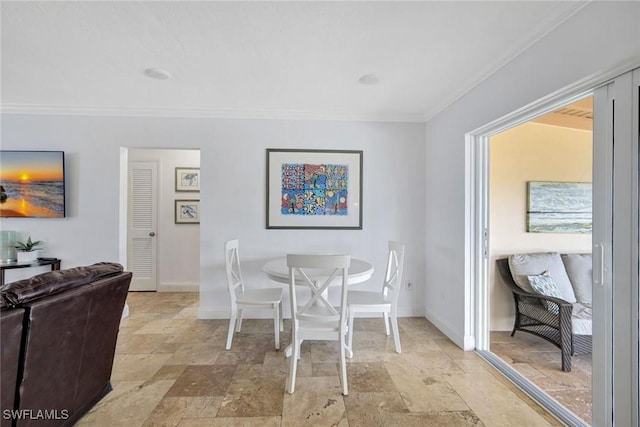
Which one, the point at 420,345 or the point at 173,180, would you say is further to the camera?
the point at 173,180

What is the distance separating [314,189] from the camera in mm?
3357

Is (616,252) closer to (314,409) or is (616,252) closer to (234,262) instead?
(314,409)

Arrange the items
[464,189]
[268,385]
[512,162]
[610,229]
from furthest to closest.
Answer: [512,162] < [464,189] < [268,385] < [610,229]

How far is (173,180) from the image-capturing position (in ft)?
14.4

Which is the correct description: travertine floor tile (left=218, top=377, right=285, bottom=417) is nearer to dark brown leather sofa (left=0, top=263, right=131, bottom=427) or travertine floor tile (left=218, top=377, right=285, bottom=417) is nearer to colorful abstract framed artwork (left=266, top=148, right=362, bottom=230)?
dark brown leather sofa (left=0, top=263, right=131, bottom=427)

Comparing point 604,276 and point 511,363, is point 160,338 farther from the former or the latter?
point 604,276

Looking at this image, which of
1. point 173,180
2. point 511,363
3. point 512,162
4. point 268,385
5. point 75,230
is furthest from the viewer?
point 173,180

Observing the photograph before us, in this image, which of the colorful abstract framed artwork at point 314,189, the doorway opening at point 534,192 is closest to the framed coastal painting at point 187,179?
the colorful abstract framed artwork at point 314,189

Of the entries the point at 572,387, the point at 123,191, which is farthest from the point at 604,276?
the point at 123,191

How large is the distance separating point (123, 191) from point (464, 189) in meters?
3.70

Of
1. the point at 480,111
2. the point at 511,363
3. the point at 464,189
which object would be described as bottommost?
the point at 511,363

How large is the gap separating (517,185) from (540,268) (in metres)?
0.86

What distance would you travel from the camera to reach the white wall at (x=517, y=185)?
296cm

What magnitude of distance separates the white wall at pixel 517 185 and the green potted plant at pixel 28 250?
4.84 meters
